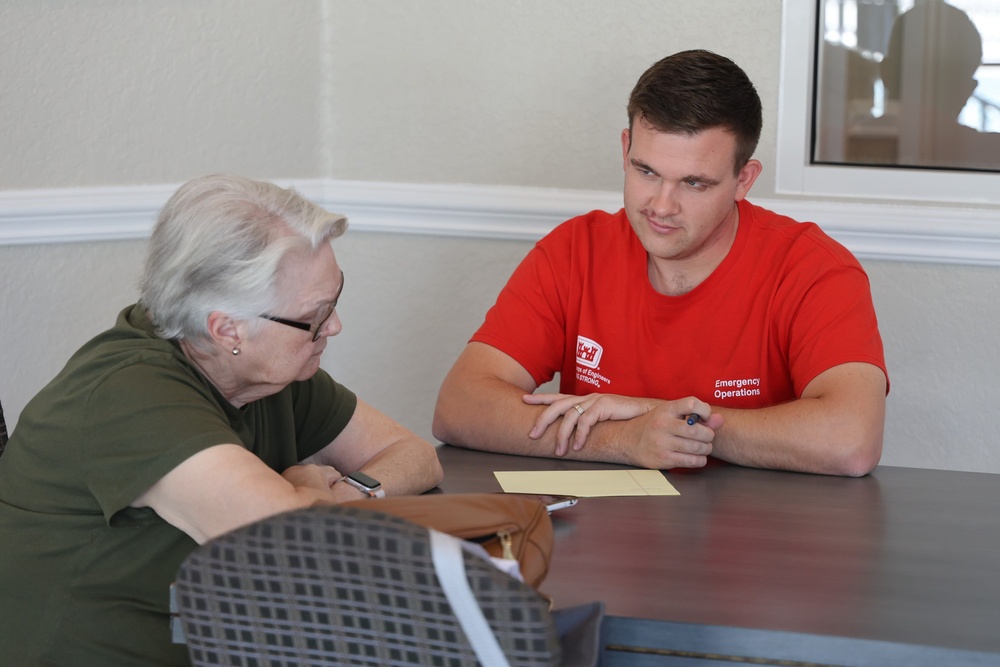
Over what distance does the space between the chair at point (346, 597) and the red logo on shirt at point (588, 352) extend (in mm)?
1323

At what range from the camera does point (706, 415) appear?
1.82 meters

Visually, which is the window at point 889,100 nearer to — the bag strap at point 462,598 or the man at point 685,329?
the man at point 685,329

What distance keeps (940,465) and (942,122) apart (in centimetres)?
84

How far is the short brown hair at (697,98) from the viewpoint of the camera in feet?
6.68

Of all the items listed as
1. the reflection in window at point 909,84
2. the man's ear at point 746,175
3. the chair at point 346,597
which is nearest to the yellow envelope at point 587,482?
the man's ear at point 746,175

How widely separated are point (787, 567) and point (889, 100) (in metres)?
1.81

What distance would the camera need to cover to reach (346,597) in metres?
0.87

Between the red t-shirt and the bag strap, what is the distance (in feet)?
4.09

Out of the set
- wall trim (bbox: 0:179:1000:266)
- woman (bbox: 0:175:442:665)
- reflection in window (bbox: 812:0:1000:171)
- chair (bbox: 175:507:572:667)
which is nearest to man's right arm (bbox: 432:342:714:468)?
woman (bbox: 0:175:442:665)

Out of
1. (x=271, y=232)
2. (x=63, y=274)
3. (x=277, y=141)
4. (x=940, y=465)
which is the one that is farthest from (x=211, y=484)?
(x=940, y=465)

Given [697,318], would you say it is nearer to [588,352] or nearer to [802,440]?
[588,352]

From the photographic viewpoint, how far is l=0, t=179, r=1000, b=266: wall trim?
8.48 feet

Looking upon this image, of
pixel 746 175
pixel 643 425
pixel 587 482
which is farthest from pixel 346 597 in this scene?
pixel 746 175

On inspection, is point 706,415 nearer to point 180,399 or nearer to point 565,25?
point 180,399
